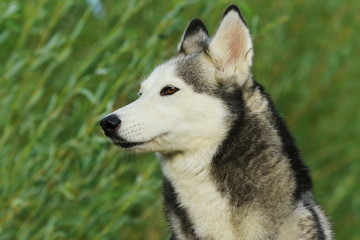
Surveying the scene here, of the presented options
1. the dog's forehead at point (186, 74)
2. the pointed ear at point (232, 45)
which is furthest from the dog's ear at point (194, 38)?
the pointed ear at point (232, 45)

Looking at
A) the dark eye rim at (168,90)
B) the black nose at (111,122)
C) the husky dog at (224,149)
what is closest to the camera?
the husky dog at (224,149)

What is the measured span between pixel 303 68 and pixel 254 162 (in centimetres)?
373

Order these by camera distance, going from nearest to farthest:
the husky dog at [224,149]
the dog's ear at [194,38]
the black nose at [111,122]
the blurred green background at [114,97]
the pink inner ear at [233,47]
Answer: the husky dog at [224,149] < the black nose at [111,122] < the pink inner ear at [233,47] < the dog's ear at [194,38] < the blurred green background at [114,97]

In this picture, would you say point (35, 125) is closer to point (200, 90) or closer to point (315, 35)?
point (200, 90)

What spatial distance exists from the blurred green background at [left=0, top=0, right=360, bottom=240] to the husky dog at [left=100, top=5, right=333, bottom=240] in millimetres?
858

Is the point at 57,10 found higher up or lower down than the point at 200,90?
higher up

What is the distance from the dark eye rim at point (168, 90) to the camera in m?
5.45

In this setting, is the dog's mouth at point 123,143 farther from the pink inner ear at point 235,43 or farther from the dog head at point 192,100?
the pink inner ear at point 235,43

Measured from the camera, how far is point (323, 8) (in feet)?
29.9

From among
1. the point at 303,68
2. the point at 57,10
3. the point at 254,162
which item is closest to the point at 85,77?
the point at 57,10

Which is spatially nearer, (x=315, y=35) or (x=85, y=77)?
(x=85, y=77)

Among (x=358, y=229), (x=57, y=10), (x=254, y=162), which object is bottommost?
(x=358, y=229)

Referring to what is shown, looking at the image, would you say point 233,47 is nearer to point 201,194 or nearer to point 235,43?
point 235,43

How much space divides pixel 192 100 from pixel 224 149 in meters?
0.36
